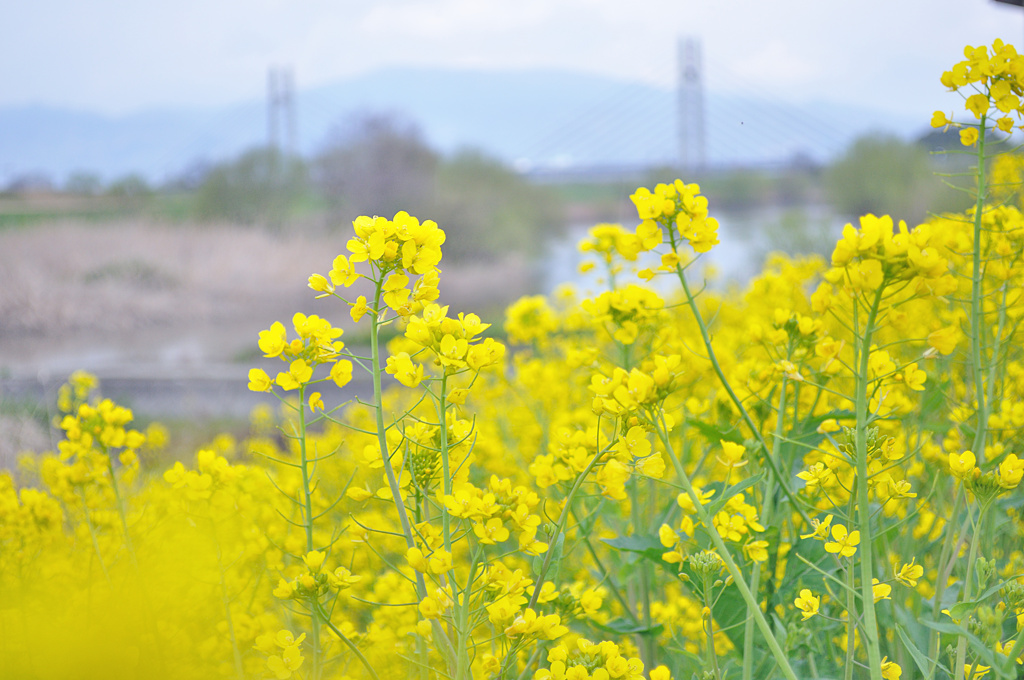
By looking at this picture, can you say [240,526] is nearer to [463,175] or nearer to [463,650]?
[463,650]

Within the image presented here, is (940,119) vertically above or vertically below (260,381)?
above

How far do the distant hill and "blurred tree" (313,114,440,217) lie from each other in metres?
0.06

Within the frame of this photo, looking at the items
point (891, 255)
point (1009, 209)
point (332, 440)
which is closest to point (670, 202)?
point (891, 255)

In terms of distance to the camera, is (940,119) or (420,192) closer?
(940,119)

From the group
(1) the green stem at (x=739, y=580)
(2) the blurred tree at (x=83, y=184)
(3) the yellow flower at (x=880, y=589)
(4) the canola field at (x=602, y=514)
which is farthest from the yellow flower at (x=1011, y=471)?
(2) the blurred tree at (x=83, y=184)

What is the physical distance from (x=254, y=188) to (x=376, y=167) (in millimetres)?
647

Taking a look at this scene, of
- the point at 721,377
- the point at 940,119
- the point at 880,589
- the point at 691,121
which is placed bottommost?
the point at 880,589

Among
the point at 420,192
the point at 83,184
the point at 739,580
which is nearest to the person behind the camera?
the point at 739,580

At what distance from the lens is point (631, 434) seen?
457mm

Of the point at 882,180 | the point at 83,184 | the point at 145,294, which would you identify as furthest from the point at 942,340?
the point at 882,180

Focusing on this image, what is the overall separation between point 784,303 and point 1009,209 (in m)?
0.42

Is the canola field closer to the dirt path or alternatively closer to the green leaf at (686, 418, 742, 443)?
the green leaf at (686, 418, 742, 443)

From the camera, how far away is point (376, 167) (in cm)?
283

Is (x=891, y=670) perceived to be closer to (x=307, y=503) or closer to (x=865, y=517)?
(x=865, y=517)
